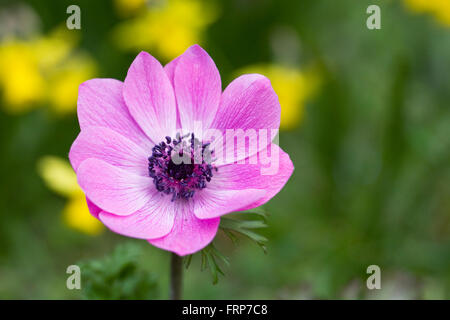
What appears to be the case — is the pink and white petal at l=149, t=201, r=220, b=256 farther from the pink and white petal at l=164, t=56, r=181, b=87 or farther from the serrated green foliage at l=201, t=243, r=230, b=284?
the pink and white petal at l=164, t=56, r=181, b=87

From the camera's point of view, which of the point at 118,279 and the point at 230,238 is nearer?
the point at 230,238

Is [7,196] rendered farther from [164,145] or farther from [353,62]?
[353,62]

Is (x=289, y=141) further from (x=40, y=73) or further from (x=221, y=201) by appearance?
(x=221, y=201)

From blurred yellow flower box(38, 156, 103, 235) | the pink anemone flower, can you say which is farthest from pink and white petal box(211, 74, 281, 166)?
blurred yellow flower box(38, 156, 103, 235)

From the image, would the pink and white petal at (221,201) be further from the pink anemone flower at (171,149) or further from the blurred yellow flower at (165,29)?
the blurred yellow flower at (165,29)

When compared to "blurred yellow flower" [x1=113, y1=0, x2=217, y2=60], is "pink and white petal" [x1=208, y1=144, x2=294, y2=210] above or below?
below

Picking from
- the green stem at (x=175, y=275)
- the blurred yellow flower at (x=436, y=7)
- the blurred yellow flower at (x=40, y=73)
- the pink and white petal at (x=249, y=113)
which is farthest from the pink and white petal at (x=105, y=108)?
the blurred yellow flower at (x=436, y=7)

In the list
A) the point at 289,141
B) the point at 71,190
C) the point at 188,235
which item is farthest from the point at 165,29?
the point at 188,235
